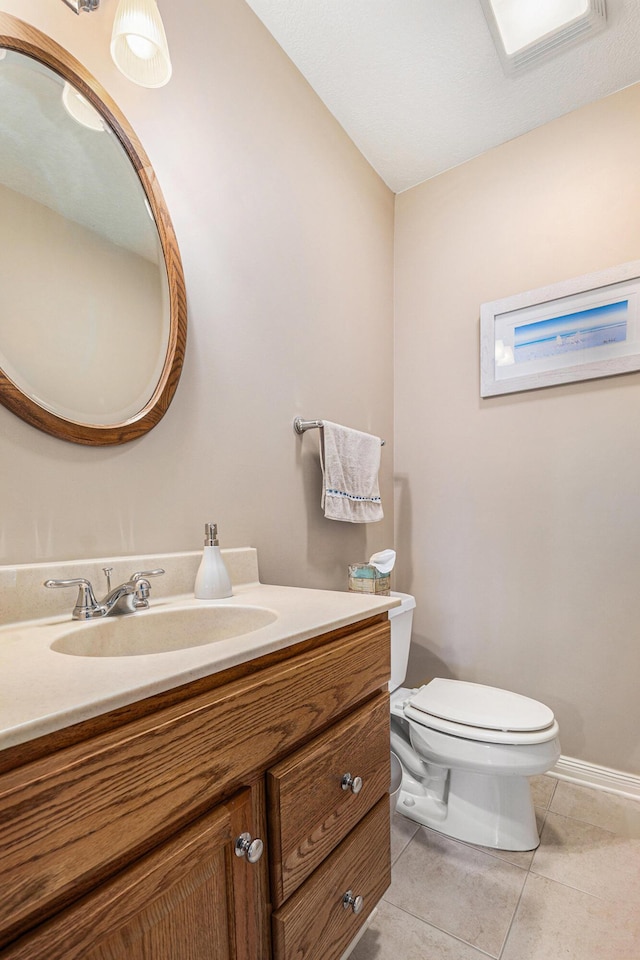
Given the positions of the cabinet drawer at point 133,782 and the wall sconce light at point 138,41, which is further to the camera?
the wall sconce light at point 138,41

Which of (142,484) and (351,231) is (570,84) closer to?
(351,231)

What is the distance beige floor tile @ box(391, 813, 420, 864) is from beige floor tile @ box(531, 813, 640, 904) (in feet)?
1.13

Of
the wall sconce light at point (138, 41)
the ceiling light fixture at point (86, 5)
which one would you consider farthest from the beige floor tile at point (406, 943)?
the ceiling light fixture at point (86, 5)

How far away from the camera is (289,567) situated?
1.48 metres

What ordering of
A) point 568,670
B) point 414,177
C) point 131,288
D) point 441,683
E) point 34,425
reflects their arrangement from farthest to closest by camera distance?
point 414,177, point 568,670, point 441,683, point 131,288, point 34,425

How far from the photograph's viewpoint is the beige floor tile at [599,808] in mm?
1453

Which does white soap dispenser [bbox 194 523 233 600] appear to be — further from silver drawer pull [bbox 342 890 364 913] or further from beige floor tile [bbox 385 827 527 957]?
beige floor tile [bbox 385 827 527 957]

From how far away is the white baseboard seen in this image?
158 centimetres

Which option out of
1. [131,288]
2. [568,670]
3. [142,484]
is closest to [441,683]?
[568,670]

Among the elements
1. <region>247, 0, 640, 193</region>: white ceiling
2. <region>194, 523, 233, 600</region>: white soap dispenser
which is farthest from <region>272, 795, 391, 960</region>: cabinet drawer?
<region>247, 0, 640, 193</region>: white ceiling

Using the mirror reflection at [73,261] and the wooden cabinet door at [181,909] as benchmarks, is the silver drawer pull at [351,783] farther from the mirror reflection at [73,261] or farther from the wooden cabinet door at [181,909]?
the mirror reflection at [73,261]

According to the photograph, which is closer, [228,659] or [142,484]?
[228,659]

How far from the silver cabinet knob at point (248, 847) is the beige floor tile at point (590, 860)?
1084 mm

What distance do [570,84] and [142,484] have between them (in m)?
2.00
